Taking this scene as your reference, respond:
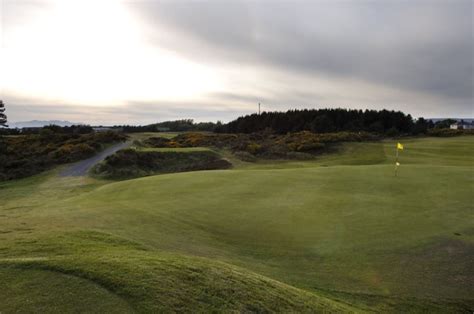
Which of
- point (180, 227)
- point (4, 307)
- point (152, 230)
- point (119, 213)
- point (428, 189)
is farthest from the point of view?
point (428, 189)

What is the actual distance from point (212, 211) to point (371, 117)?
82.4 m

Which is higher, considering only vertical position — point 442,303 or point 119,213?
point 119,213

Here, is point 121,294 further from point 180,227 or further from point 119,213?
point 119,213

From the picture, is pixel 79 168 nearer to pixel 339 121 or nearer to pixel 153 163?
pixel 153 163

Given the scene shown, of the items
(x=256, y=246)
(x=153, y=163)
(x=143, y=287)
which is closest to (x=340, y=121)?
(x=153, y=163)

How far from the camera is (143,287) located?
528cm

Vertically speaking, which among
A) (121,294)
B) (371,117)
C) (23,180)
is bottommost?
(23,180)

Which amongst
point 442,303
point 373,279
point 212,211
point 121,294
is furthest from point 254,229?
point 121,294

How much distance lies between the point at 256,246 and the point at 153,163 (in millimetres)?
29026

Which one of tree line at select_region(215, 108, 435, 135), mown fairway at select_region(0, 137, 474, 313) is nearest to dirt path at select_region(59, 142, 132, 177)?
mown fairway at select_region(0, 137, 474, 313)

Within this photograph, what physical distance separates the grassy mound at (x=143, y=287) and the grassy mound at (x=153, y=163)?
27782mm

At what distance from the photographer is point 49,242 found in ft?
28.1

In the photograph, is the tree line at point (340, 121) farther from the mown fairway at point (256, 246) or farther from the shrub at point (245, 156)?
the mown fairway at point (256, 246)

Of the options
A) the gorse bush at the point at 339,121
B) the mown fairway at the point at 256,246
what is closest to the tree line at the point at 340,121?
the gorse bush at the point at 339,121
